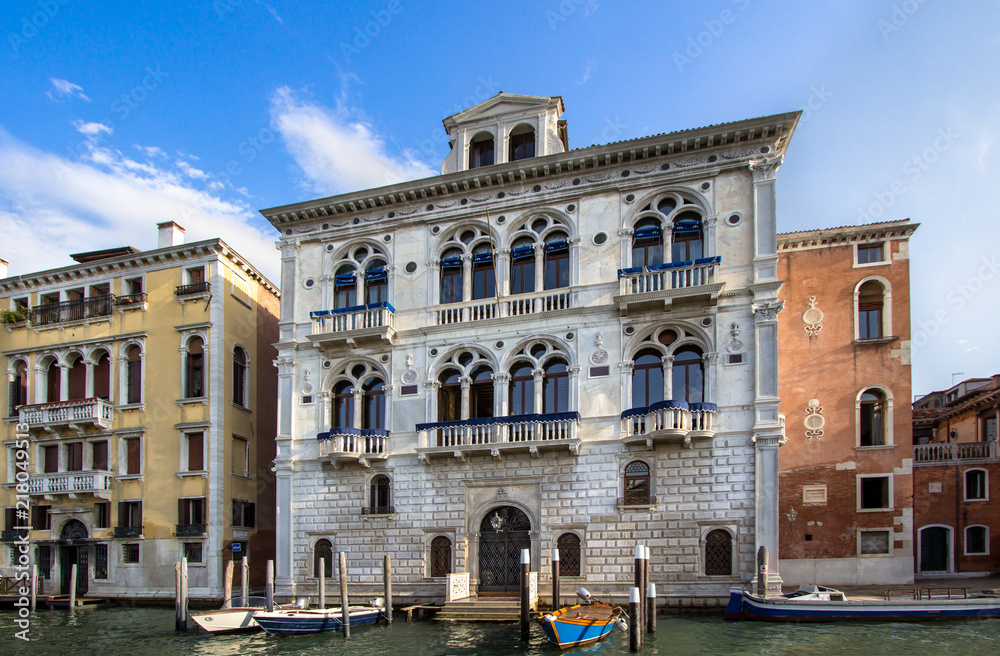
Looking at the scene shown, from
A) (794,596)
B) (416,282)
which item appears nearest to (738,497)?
(794,596)

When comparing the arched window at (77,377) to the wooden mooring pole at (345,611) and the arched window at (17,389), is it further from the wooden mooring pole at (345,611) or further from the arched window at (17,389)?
the wooden mooring pole at (345,611)

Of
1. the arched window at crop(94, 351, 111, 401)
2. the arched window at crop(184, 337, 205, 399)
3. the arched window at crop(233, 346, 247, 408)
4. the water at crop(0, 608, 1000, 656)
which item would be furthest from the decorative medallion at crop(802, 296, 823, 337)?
the arched window at crop(94, 351, 111, 401)

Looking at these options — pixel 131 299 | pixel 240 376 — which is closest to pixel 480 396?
pixel 240 376

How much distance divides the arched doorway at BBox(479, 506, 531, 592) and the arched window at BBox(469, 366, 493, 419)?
2754mm

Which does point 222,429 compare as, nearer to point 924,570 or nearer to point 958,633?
point 958,633

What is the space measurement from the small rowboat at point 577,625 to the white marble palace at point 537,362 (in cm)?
341

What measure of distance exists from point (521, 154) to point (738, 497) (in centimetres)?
1159

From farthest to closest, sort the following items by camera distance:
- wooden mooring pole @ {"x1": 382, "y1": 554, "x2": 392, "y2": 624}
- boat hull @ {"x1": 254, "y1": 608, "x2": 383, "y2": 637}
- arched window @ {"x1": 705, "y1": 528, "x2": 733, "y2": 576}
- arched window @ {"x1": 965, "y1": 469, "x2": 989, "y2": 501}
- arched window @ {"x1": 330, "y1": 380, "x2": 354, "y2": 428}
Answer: arched window @ {"x1": 965, "y1": 469, "x2": 989, "y2": 501} < arched window @ {"x1": 330, "y1": 380, "x2": 354, "y2": 428} < wooden mooring pole @ {"x1": 382, "y1": 554, "x2": 392, "y2": 624} < arched window @ {"x1": 705, "y1": 528, "x2": 733, "y2": 576} < boat hull @ {"x1": 254, "y1": 608, "x2": 383, "y2": 637}

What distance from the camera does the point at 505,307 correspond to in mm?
22141

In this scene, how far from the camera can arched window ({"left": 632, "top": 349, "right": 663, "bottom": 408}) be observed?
2069 centimetres

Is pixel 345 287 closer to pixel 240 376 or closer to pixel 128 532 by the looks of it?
pixel 240 376

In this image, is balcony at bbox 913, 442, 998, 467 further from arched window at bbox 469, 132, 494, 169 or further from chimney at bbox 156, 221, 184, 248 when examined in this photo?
chimney at bbox 156, 221, 184, 248

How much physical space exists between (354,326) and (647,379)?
8647 millimetres

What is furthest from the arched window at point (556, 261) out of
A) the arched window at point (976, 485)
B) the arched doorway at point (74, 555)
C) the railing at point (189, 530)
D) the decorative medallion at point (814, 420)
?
the arched doorway at point (74, 555)
